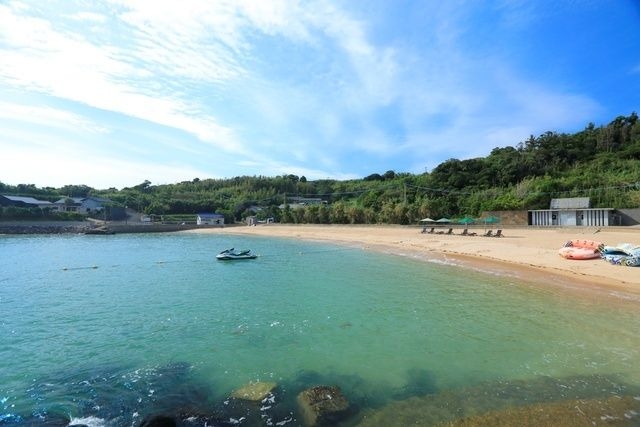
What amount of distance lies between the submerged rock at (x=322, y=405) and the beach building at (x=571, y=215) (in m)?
46.2

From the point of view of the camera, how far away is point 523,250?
29797mm

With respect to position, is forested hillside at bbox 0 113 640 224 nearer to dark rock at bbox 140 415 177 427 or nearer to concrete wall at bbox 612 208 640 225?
concrete wall at bbox 612 208 640 225

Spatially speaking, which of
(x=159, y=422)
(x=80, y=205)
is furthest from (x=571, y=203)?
(x=80, y=205)

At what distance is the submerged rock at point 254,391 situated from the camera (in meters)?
8.32

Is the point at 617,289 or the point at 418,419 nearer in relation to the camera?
the point at 418,419

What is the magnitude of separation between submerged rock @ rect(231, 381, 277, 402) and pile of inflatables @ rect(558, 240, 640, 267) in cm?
2202

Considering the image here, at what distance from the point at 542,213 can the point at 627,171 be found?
19.5m

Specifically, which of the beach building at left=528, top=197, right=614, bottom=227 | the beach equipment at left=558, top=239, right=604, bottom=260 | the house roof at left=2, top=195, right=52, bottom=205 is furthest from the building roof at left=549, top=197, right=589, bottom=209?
the house roof at left=2, top=195, right=52, bottom=205

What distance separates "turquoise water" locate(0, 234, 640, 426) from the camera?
8398mm

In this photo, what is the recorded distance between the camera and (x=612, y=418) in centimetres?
720

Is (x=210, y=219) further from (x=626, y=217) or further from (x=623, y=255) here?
(x=623, y=255)

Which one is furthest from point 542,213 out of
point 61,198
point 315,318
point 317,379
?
point 61,198

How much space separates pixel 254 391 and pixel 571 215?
4903 cm

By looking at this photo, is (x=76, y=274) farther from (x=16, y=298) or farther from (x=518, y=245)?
(x=518, y=245)
